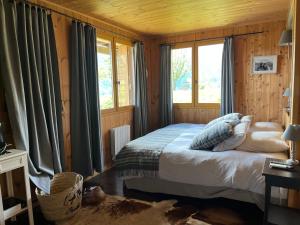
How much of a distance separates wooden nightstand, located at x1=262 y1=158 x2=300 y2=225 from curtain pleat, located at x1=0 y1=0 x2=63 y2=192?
6.92 ft

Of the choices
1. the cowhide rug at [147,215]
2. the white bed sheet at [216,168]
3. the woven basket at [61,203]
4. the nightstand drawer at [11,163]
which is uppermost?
the nightstand drawer at [11,163]

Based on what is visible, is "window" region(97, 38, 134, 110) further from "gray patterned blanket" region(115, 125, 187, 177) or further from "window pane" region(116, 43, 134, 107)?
"gray patterned blanket" region(115, 125, 187, 177)

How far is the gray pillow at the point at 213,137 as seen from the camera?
2.52 metres

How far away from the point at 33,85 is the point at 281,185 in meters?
2.50

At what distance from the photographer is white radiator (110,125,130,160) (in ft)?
12.5

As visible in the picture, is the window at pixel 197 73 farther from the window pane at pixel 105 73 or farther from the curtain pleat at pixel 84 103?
the curtain pleat at pixel 84 103

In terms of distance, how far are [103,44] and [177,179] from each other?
7.91 ft

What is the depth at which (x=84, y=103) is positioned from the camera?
3.09 m

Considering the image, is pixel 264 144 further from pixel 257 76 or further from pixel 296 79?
pixel 257 76

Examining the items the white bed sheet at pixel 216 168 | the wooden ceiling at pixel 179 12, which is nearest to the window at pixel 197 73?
the wooden ceiling at pixel 179 12

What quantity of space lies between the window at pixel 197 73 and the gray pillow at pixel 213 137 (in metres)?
1.91

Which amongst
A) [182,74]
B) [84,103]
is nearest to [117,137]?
[84,103]

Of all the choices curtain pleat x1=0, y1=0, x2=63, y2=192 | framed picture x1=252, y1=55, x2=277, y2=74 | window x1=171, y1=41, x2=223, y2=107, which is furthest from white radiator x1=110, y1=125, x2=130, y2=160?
framed picture x1=252, y1=55, x2=277, y2=74

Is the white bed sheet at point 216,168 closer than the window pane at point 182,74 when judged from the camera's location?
Yes
